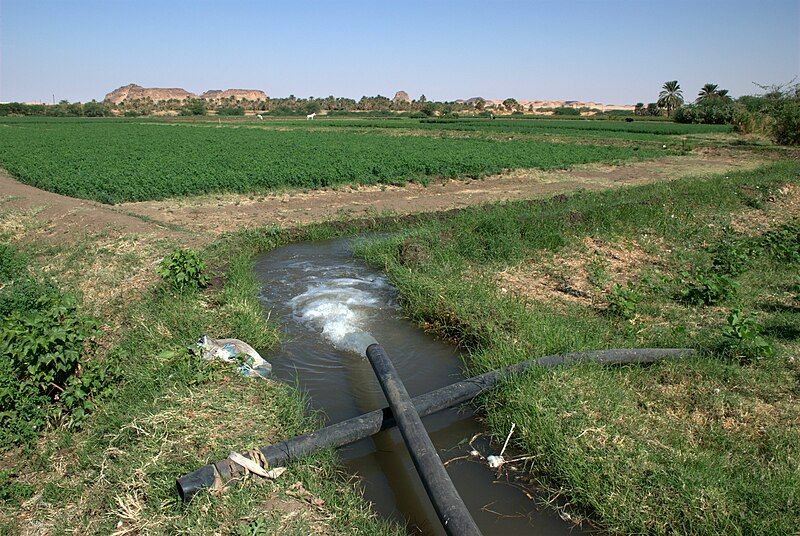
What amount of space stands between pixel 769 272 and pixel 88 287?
32.3 ft

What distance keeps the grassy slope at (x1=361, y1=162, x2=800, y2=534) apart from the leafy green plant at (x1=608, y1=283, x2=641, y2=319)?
0.54 ft

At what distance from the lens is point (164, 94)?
153750 millimetres

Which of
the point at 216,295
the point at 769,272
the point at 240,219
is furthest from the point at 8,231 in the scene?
the point at 769,272

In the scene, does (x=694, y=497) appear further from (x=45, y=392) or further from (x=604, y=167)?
(x=604, y=167)

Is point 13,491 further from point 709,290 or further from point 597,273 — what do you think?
point 709,290

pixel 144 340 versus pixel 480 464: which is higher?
pixel 144 340

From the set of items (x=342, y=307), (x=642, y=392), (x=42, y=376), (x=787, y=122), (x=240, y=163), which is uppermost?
(x=787, y=122)

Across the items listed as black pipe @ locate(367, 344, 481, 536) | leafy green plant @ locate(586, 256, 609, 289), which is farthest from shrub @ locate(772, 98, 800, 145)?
black pipe @ locate(367, 344, 481, 536)

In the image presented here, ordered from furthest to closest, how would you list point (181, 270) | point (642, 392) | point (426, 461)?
point (181, 270)
point (642, 392)
point (426, 461)

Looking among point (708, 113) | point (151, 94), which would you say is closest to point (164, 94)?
point (151, 94)

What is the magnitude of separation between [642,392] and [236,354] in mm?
3754

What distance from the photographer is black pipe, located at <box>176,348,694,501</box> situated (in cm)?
344

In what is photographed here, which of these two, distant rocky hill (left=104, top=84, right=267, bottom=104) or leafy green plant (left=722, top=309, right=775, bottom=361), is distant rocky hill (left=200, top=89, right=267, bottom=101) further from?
leafy green plant (left=722, top=309, right=775, bottom=361)

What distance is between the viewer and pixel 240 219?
11.7 m
